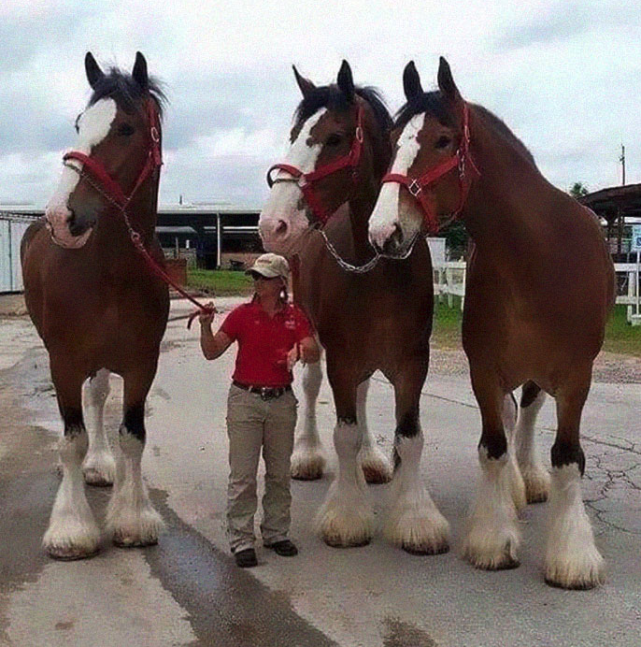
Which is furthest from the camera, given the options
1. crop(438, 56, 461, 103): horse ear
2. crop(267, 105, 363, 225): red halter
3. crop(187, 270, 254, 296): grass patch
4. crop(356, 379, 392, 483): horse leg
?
crop(187, 270, 254, 296): grass patch

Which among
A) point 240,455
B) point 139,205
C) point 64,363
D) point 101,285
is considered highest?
point 139,205

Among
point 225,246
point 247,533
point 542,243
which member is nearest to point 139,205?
point 247,533

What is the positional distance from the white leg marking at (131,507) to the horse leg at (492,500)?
1.65 meters

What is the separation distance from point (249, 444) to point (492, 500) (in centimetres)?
124

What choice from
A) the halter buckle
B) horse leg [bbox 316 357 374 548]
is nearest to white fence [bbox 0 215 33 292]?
horse leg [bbox 316 357 374 548]

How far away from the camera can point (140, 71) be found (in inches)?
172

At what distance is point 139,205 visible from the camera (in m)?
4.38

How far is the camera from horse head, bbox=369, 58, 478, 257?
3.56 metres

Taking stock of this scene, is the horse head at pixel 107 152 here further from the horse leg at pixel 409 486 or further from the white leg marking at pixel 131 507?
the horse leg at pixel 409 486

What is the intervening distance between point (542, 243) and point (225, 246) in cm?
4760

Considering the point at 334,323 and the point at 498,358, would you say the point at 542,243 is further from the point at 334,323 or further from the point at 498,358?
the point at 334,323

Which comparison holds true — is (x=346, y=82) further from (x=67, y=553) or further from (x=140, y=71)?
(x=67, y=553)

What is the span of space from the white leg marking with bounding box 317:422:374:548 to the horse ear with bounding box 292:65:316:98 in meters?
1.75

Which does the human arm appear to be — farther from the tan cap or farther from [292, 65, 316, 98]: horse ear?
[292, 65, 316, 98]: horse ear
